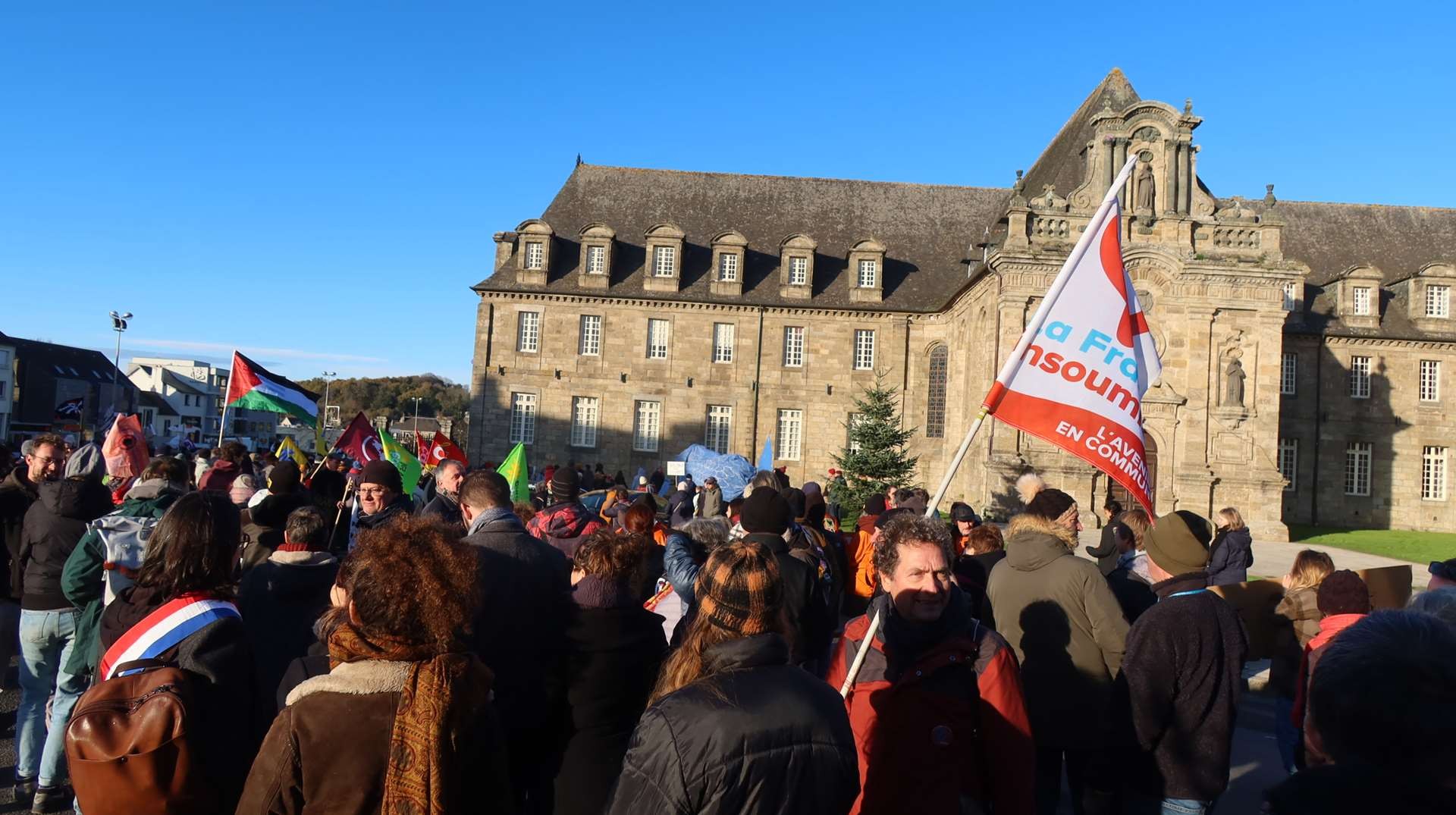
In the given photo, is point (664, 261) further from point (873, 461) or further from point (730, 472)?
point (730, 472)

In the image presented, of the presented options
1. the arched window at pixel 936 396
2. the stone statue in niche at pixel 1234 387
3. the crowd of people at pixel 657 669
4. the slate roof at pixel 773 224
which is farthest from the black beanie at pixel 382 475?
the arched window at pixel 936 396

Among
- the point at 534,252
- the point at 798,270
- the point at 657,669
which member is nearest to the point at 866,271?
the point at 798,270

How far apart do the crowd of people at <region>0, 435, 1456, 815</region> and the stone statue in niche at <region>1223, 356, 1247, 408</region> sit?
23285 millimetres

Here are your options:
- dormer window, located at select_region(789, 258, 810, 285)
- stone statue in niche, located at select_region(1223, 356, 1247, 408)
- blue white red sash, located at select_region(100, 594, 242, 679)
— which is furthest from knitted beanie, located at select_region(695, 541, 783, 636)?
dormer window, located at select_region(789, 258, 810, 285)

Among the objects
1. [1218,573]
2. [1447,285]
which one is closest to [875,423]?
[1218,573]

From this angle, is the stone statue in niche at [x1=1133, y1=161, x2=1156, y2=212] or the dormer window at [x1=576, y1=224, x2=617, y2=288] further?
the dormer window at [x1=576, y1=224, x2=617, y2=288]

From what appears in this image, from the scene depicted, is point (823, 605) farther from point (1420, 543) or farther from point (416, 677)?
point (1420, 543)

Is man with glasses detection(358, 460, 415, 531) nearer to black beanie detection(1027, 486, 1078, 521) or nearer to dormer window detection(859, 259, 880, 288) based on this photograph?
black beanie detection(1027, 486, 1078, 521)

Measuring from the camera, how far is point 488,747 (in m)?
2.83

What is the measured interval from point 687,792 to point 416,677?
885mm

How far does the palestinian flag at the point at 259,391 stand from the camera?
42.3 ft

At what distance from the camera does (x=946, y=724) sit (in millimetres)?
3311

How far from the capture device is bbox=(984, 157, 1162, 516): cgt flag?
5.75 m

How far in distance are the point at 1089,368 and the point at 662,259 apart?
29.6 metres
